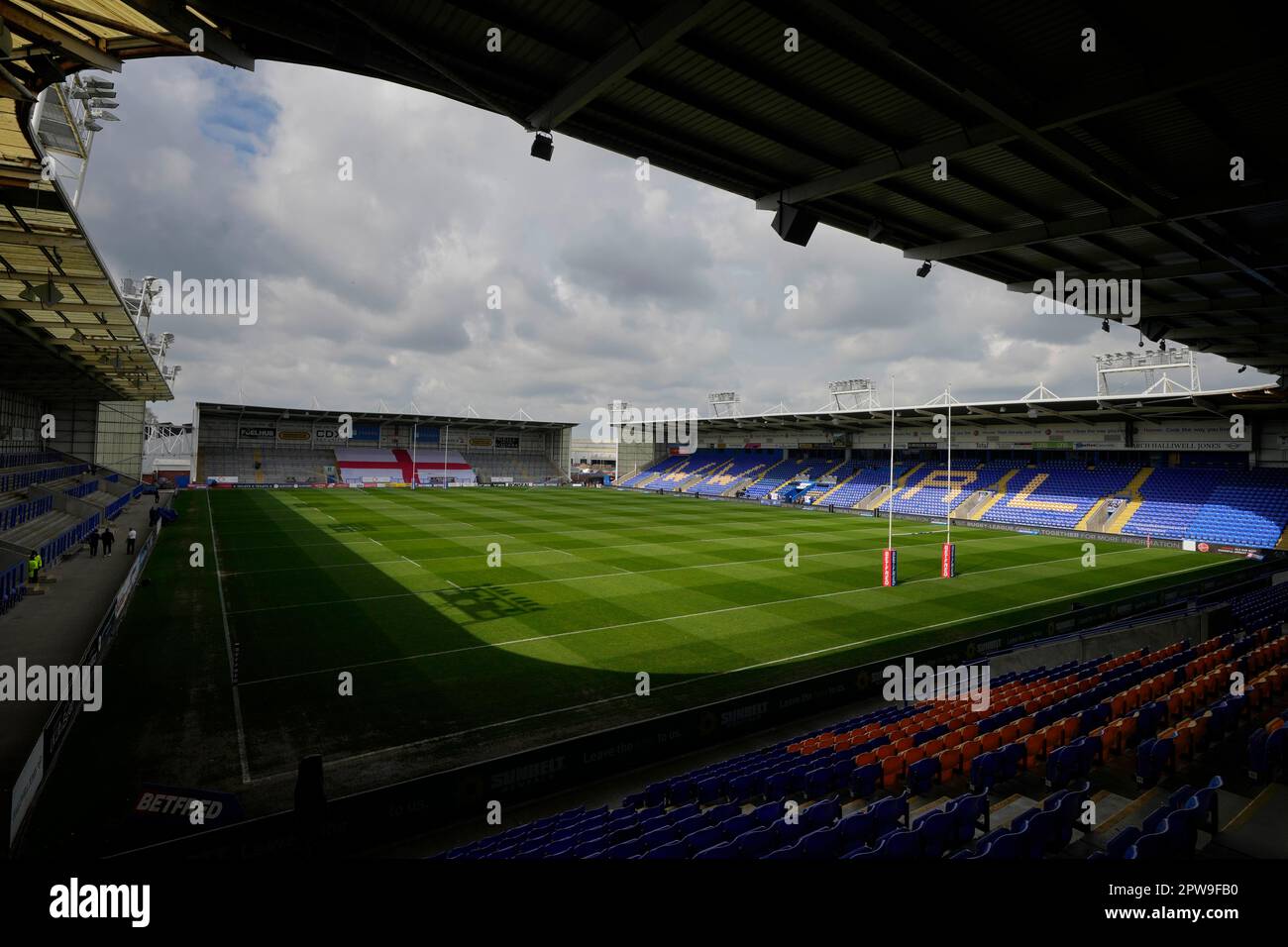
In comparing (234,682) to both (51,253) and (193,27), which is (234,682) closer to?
(51,253)

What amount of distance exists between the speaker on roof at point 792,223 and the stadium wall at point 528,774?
8486 millimetres

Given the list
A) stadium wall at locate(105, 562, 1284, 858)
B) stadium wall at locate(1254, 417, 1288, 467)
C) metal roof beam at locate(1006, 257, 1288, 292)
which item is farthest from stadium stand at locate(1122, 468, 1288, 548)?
metal roof beam at locate(1006, 257, 1288, 292)

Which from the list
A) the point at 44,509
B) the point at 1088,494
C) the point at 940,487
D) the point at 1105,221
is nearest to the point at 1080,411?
the point at 1088,494

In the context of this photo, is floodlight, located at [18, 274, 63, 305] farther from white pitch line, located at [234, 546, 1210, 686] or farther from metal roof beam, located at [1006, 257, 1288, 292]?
metal roof beam, located at [1006, 257, 1288, 292]

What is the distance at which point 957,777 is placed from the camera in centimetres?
998

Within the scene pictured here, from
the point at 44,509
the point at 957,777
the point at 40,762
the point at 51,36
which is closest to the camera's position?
the point at 51,36

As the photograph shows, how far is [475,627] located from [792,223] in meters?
15.5

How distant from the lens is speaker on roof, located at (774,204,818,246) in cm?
965

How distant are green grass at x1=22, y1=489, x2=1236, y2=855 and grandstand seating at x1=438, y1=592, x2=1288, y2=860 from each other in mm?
3979

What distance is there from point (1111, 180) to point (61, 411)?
6698cm

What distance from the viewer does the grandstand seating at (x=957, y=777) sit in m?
6.80
